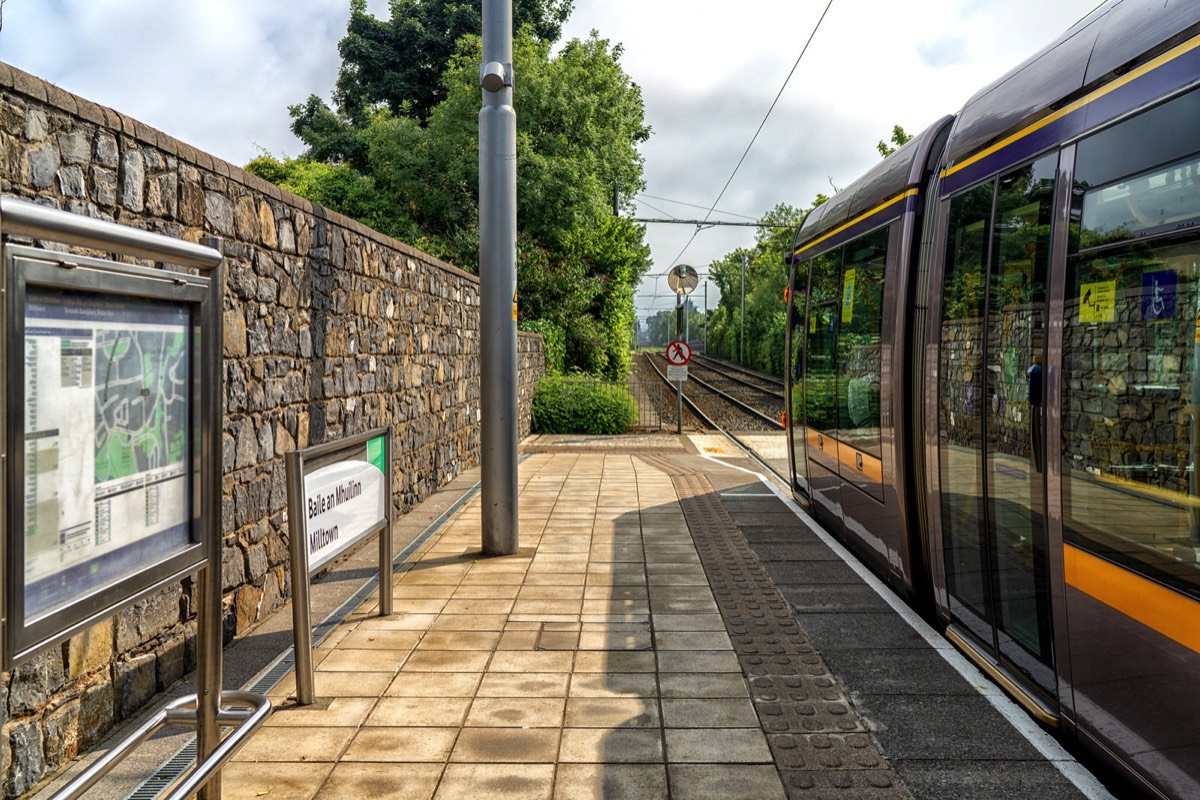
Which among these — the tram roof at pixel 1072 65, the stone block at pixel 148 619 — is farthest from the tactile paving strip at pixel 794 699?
the tram roof at pixel 1072 65

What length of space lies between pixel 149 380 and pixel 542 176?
20047 mm

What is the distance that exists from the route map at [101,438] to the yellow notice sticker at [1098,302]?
2973 mm

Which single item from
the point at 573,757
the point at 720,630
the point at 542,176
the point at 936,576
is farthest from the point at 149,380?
the point at 542,176

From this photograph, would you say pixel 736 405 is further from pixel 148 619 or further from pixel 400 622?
pixel 148 619

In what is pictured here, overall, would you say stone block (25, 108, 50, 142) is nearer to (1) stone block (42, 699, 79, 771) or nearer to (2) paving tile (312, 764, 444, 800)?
(1) stone block (42, 699, 79, 771)

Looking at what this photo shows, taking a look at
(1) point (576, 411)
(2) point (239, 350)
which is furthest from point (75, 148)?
(1) point (576, 411)

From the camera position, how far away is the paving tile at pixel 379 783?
326 cm

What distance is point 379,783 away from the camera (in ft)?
11.0

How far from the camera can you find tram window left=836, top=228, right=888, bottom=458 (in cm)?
621

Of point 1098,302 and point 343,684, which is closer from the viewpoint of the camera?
point 1098,302

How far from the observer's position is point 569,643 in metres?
5.02

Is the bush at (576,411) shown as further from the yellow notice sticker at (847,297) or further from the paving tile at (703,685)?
the paving tile at (703,685)

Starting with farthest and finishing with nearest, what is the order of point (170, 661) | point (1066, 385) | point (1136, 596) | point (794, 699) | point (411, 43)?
point (411, 43) → point (170, 661) → point (794, 699) → point (1066, 385) → point (1136, 596)

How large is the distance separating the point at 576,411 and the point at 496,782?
49.5 ft
